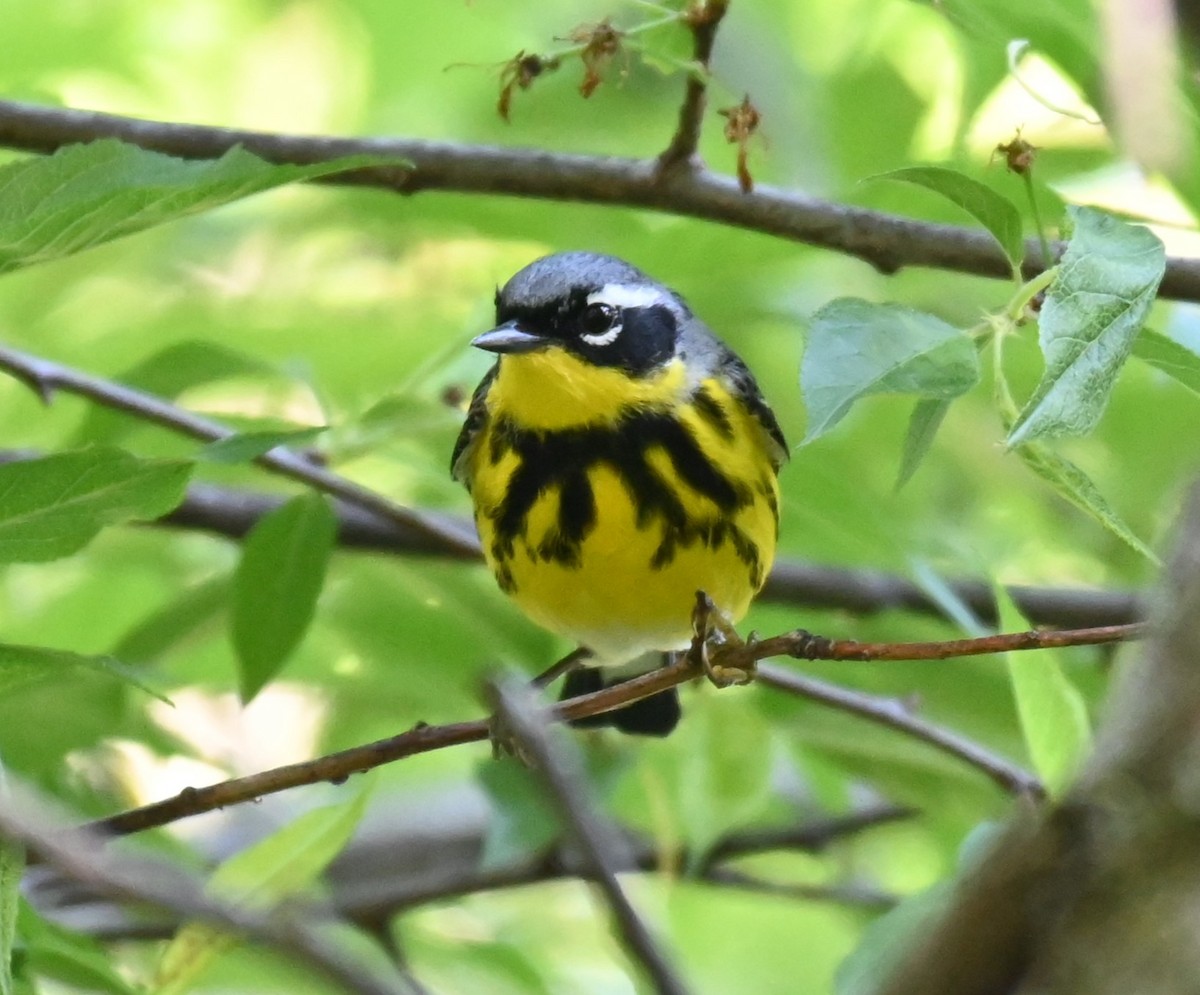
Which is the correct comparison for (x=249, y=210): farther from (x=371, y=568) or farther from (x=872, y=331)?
(x=872, y=331)

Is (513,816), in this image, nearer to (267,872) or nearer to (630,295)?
(267,872)

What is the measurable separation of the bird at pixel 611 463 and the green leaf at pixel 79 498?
94 centimetres

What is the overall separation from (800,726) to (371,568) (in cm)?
73

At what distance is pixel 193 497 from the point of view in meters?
2.82

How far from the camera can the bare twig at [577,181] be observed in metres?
2.23

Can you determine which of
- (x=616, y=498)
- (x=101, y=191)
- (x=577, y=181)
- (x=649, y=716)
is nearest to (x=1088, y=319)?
(x=101, y=191)

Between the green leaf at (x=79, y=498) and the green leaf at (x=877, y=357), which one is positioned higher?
the green leaf at (x=877, y=357)

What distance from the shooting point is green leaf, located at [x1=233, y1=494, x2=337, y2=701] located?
2.18 m

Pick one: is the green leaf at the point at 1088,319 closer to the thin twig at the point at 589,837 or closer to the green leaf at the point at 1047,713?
the green leaf at the point at 1047,713

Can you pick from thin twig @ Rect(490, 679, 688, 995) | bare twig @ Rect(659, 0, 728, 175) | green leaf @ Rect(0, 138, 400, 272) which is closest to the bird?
bare twig @ Rect(659, 0, 728, 175)

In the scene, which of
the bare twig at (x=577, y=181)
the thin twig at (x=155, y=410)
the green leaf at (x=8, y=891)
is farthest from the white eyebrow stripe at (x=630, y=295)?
the green leaf at (x=8, y=891)

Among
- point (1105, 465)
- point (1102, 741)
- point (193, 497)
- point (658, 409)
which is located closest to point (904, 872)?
point (1105, 465)

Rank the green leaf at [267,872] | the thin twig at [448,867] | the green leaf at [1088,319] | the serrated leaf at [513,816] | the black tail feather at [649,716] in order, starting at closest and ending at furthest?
the green leaf at [1088,319]
the green leaf at [267,872]
the serrated leaf at [513,816]
the thin twig at [448,867]
the black tail feather at [649,716]

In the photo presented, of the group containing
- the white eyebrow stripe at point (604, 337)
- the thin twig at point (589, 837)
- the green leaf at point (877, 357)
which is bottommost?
the white eyebrow stripe at point (604, 337)
